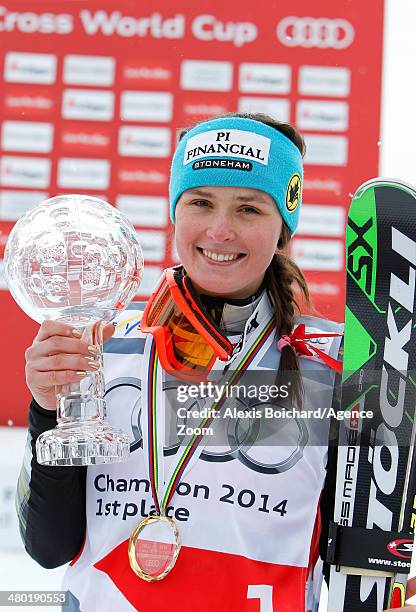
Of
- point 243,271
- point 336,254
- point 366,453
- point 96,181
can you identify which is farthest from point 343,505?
point 96,181

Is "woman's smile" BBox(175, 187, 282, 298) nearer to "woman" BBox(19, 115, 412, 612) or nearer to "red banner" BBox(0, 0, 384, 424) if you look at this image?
"woman" BBox(19, 115, 412, 612)

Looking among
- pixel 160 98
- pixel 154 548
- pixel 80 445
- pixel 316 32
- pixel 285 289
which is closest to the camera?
pixel 80 445

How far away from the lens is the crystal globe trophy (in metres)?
1.28

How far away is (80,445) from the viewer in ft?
4.11

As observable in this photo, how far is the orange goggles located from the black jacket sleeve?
25cm

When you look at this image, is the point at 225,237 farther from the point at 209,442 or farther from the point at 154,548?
the point at 154,548

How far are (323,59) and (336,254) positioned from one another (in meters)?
0.87

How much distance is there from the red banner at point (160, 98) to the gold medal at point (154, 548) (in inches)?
91.6

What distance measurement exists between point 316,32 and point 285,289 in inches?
95.0

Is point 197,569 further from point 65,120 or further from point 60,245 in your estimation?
point 65,120

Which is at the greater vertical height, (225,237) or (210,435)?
(225,237)

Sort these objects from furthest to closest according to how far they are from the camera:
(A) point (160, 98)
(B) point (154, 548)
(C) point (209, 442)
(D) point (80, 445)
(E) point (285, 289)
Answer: (A) point (160, 98), (E) point (285, 289), (C) point (209, 442), (B) point (154, 548), (D) point (80, 445)

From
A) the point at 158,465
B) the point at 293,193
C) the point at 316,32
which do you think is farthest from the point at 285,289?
the point at 316,32

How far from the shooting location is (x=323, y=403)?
1553mm
